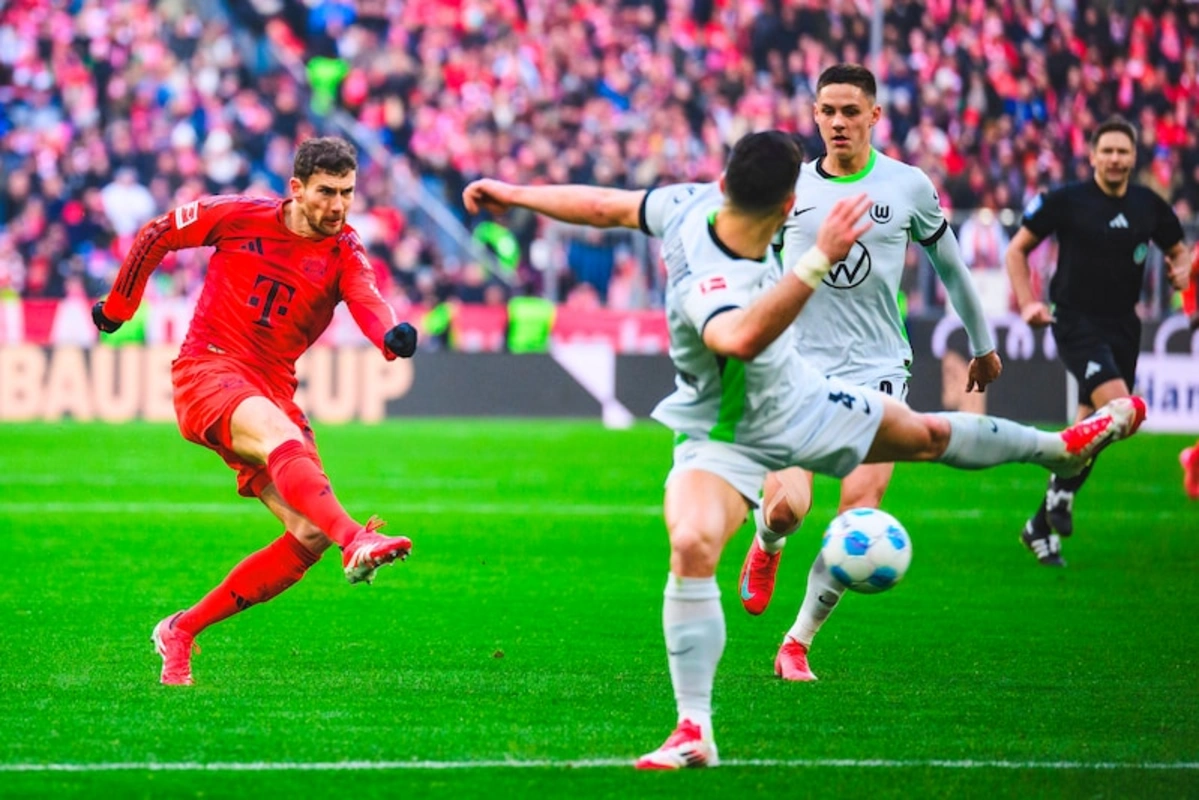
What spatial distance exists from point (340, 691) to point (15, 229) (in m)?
21.3

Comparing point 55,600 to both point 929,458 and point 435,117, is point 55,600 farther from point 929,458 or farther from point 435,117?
point 435,117

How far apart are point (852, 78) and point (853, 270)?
0.84 meters

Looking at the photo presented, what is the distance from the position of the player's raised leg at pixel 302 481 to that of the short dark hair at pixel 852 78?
2.81 metres

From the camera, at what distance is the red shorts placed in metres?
7.76

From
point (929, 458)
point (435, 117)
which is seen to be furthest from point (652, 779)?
point (435, 117)

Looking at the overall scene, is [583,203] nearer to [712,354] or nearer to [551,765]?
[712,354]

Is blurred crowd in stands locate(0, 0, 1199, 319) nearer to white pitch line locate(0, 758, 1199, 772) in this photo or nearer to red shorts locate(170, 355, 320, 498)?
red shorts locate(170, 355, 320, 498)

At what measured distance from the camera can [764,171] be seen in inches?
244

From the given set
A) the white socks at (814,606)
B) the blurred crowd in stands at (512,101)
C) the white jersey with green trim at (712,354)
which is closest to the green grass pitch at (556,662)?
the white socks at (814,606)

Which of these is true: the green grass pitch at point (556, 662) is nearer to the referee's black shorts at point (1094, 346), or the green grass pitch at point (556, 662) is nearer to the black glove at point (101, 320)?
the referee's black shorts at point (1094, 346)

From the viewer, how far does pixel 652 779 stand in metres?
5.99

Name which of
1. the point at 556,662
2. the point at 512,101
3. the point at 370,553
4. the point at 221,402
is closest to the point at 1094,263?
the point at 556,662

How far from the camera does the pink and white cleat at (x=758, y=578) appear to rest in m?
9.05

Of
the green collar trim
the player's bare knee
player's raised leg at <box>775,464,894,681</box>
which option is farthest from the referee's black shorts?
the player's bare knee
